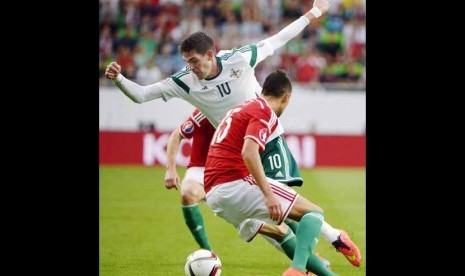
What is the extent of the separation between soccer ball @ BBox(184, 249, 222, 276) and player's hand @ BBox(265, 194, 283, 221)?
1048mm

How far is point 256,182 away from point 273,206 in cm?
22

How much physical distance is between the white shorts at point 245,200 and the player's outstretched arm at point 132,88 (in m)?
1.23

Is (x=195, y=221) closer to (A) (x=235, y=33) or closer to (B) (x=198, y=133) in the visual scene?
(B) (x=198, y=133)

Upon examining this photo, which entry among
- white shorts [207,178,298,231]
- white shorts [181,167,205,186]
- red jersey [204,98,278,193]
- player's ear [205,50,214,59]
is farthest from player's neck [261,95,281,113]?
white shorts [181,167,205,186]

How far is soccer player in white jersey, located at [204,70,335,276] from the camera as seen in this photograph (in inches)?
232

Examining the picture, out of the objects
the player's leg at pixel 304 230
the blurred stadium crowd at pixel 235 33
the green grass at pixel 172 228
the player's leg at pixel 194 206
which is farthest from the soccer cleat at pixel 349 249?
the blurred stadium crowd at pixel 235 33

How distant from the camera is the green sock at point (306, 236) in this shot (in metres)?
5.96

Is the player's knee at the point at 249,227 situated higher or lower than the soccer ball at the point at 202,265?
higher

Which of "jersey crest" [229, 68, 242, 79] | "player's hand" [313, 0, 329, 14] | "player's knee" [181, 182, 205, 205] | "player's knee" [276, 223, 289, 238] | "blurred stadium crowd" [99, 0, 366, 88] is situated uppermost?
"blurred stadium crowd" [99, 0, 366, 88]

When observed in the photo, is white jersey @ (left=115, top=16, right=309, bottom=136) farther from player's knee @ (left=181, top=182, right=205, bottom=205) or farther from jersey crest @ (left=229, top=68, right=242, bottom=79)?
player's knee @ (left=181, top=182, right=205, bottom=205)

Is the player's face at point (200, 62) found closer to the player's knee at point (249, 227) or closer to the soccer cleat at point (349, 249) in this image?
the player's knee at point (249, 227)
